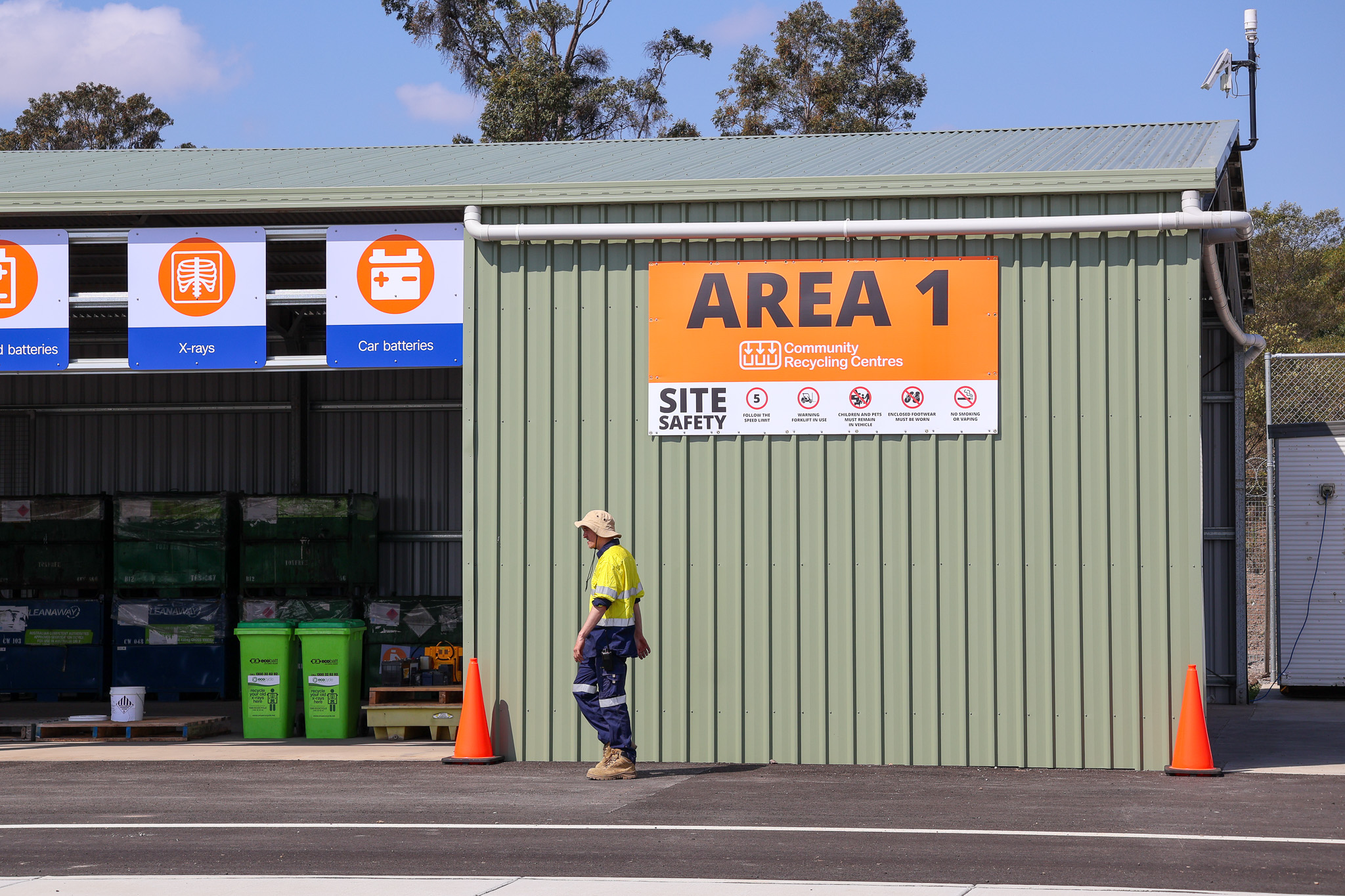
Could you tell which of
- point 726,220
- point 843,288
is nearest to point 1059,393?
point 843,288

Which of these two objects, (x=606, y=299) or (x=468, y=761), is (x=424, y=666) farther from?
(x=606, y=299)

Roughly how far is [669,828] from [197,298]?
6039 mm

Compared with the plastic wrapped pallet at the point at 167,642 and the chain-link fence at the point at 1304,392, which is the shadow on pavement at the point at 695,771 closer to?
the plastic wrapped pallet at the point at 167,642

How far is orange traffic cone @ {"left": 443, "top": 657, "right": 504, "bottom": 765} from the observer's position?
10453 millimetres

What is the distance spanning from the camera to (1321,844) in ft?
24.3

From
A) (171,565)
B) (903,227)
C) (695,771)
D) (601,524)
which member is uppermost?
(903,227)

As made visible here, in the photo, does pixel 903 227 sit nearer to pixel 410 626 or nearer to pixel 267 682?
pixel 267 682

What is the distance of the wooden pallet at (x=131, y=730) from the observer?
40.9 feet

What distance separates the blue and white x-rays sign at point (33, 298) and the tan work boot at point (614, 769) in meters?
5.42

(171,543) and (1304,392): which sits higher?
(1304,392)

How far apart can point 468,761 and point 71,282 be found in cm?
932

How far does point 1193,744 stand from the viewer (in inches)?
383

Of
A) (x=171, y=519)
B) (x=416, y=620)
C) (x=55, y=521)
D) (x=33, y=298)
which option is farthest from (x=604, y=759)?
(x=55, y=521)

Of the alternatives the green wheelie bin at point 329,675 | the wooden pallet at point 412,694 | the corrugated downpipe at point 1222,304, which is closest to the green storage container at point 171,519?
the green wheelie bin at point 329,675
